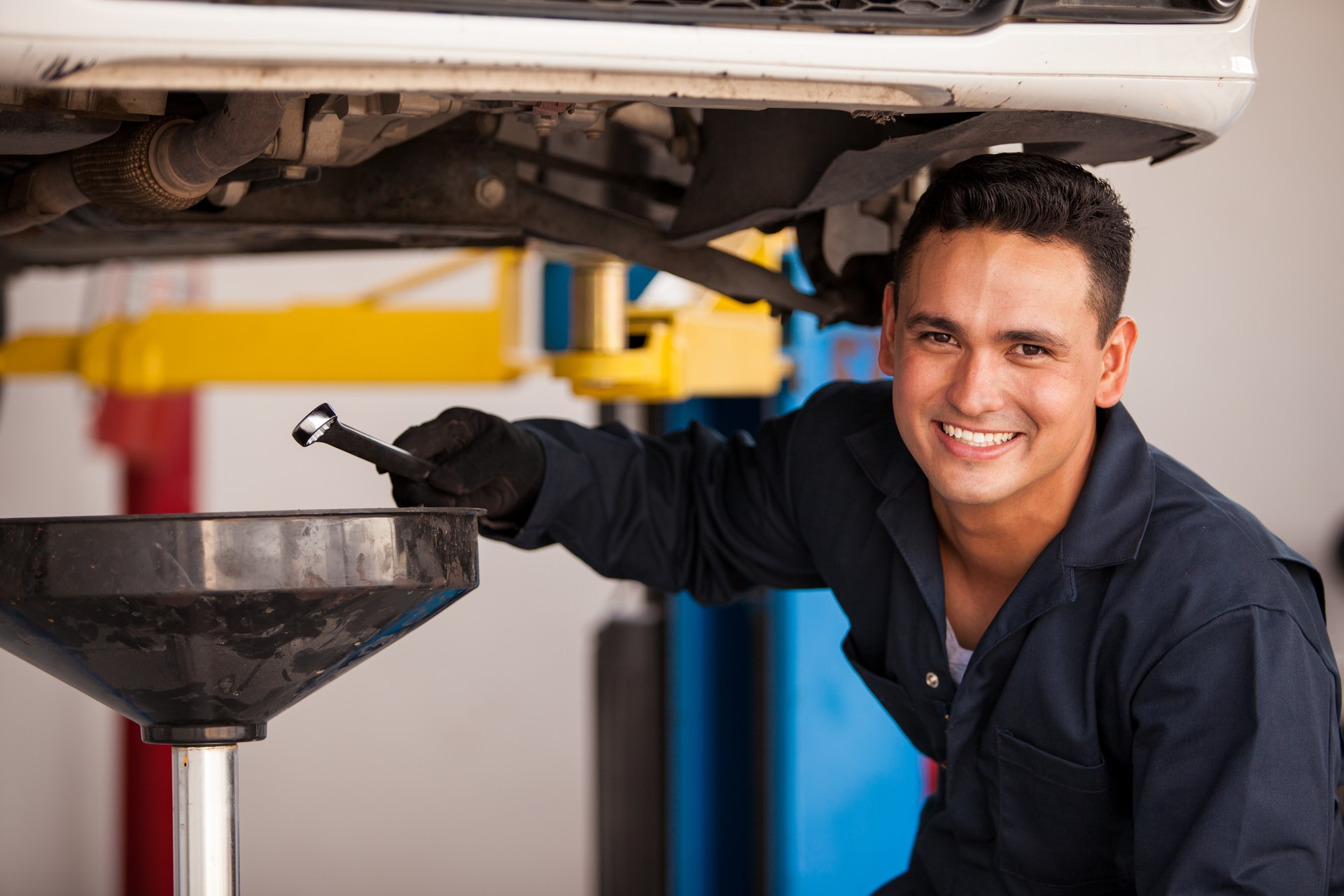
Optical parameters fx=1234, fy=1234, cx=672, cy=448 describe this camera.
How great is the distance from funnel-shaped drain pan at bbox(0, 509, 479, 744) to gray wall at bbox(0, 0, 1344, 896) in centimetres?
334

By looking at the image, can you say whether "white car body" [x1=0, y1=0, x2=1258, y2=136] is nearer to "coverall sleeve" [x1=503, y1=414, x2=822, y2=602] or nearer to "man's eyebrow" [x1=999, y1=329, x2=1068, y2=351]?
"man's eyebrow" [x1=999, y1=329, x2=1068, y2=351]

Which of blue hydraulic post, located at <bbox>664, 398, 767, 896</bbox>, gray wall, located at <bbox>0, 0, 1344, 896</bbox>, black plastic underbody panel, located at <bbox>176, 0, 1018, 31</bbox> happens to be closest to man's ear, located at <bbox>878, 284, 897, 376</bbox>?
black plastic underbody panel, located at <bbox>176, 0, 1018, 31</bbox>

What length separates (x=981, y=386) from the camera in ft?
4.16

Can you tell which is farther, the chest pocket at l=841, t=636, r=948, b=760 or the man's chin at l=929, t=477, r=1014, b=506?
the chest pocket at l=841, t=636, r=948, b=760

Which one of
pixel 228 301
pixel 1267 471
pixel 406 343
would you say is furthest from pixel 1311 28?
pixel 228 301

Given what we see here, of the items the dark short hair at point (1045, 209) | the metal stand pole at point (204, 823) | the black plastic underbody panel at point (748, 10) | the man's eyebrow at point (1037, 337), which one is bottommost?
the metal stand pole at point (204, 823)

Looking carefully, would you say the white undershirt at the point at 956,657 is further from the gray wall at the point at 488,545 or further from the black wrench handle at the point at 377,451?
the gray wall at the point at 488,545

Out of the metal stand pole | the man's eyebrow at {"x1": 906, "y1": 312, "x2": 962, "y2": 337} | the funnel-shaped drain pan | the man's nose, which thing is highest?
the man's eyebrow at {"x1": 906, "y1": 312, "x2": 962, "y2": 337}

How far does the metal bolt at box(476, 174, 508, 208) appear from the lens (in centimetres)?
165

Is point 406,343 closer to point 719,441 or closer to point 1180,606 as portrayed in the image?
point 719,441

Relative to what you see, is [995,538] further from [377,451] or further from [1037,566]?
[377,451]

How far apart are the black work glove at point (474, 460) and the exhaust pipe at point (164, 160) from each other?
1.29 feet

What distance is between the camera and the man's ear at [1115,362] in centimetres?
136

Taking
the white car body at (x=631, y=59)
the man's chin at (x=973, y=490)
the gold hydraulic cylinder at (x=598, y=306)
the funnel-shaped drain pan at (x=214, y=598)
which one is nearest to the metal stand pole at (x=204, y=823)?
the funnel-shaped drain pan at (x=214, y=598)
